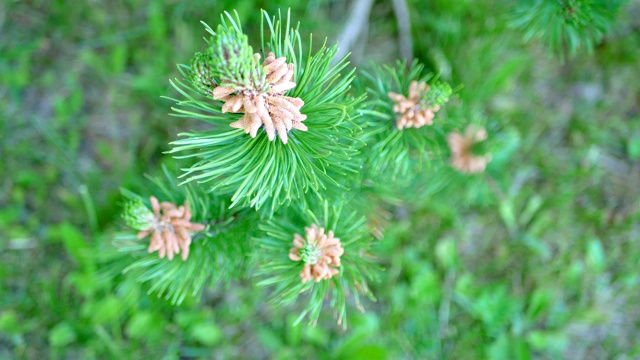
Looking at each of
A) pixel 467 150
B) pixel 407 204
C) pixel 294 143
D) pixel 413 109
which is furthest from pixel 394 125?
pixel 407 204

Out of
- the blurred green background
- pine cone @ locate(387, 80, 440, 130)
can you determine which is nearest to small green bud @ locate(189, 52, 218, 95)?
pine cone @ locate(387, 80, 440, 130)

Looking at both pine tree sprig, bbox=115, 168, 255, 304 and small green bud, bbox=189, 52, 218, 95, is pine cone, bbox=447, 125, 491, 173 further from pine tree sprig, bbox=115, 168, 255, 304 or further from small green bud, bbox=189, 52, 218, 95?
small green bud, bbox=189, 52, 218, 95

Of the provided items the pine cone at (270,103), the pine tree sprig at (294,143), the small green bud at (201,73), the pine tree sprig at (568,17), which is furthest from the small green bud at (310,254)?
the pine tree sprig at (568,17)

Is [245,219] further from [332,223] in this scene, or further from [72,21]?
[72,21]

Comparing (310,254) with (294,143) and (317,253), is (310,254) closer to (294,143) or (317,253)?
(317,253)

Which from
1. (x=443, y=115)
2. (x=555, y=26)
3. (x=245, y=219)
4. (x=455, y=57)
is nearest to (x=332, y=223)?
(x=245, y=219)

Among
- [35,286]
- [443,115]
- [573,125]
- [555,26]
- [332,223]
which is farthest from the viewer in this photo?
[573,125]

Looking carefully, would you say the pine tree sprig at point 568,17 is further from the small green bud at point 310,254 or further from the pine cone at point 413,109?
the small green bud at point 310,254
